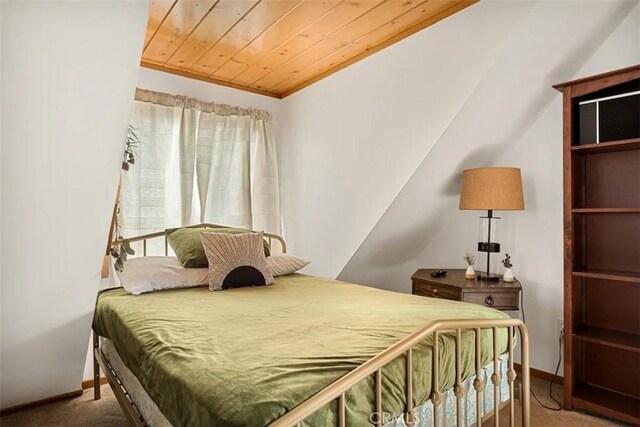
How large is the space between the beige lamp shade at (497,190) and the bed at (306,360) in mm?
827

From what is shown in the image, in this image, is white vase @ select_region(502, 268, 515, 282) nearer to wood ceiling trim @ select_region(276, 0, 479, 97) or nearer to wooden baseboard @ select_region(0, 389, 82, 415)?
wood ceiling trim @ select_region(276, 0, 479, 97)

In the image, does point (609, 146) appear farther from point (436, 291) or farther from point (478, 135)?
point (436, 291)

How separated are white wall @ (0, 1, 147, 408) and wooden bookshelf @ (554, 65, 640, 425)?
2.19 m

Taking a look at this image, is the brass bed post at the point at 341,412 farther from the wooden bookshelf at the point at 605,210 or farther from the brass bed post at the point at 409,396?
the wooden bookshelf at the point at 605,210

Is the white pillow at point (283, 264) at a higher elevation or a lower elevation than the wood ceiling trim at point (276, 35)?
lower

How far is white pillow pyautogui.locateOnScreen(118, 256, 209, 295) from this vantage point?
7.14 feet

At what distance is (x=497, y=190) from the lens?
243 cm

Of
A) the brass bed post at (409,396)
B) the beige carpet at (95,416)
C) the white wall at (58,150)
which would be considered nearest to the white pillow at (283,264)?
the white wall at (58,150)

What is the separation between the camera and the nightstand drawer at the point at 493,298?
2.40 m

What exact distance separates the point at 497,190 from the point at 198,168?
Result: 6.98 ft

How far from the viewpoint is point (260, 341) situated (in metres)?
1.33

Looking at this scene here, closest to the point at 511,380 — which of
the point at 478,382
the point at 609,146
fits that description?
the point at 478,382

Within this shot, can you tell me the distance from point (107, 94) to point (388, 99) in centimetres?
166

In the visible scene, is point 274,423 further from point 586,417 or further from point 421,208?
point 421,208
